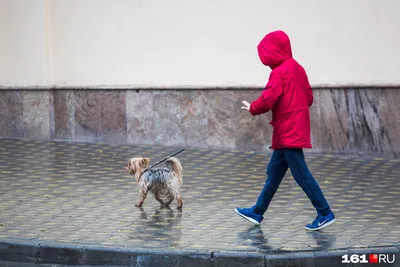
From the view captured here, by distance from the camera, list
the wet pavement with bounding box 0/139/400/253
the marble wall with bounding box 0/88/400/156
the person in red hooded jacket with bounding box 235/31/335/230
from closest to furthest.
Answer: the wet pavement with bounding box 0/139/400/253 → the person in red hooded jacket with bounding box 235/31/335/230 → the marble wall with bounding box 0/88/400/156

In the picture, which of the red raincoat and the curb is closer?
the curb

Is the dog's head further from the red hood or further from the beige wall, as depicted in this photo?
the beige wall

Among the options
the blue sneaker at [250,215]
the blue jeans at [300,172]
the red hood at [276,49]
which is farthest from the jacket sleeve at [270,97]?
the blue sneaker at [250,215]

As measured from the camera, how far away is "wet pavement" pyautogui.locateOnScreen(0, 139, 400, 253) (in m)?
8.47

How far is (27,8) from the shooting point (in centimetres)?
1468

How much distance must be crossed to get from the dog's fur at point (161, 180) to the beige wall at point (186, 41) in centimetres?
380

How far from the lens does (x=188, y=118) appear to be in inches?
543

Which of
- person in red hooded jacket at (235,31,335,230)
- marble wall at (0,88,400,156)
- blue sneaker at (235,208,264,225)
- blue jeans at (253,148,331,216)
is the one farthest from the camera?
marble wall at (0,88,400,156)

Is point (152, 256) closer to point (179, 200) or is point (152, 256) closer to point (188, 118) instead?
point (179, 200)

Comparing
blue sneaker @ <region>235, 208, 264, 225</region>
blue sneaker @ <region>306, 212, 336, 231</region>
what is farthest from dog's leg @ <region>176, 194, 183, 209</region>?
blue sneaker @ <region>306, 212, 336, 231</region>

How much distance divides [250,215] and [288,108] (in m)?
1.15

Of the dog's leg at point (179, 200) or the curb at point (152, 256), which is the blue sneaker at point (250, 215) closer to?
the dog's leg at point (179, 200)

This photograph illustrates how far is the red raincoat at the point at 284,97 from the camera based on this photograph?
8.56 metres

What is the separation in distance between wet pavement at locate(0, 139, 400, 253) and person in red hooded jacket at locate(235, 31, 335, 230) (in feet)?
1.31
